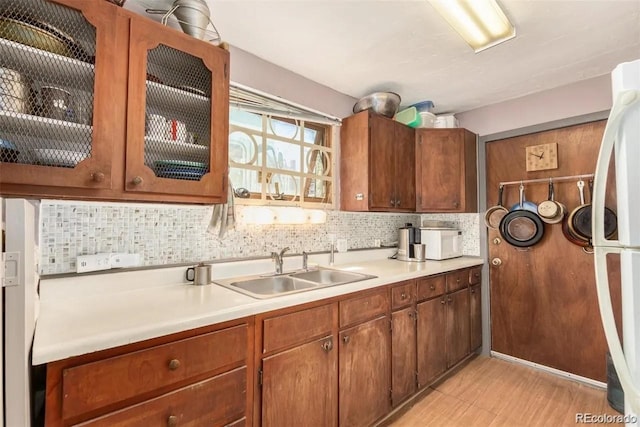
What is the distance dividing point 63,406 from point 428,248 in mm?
2542

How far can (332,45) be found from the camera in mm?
1896

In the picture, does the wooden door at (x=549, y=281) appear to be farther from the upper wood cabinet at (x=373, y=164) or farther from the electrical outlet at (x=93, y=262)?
the electrical outlet at (x=93, y=262)

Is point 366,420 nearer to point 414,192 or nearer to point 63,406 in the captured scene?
point 63,406

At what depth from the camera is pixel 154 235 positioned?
1611mm

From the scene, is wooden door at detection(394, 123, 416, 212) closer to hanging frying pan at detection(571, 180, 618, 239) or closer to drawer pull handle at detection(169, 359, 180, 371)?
hanging frying pan at detection(571, 180, 618, 239)

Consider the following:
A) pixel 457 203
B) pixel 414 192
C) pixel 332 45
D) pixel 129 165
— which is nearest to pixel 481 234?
pixel 457 203

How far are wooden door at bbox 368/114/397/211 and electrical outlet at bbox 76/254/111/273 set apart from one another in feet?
5.64

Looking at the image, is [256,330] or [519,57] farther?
[519,57]

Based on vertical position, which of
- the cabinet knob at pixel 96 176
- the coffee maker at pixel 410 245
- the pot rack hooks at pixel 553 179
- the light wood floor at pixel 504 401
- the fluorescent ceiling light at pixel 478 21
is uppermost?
the fluorescent ceiling light at pixel 478 21

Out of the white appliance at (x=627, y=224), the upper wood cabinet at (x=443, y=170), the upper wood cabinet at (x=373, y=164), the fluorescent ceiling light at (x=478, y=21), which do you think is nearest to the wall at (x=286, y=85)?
the upper wood cabinet at (x=373, y=164)

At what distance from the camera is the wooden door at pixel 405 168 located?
260 cm

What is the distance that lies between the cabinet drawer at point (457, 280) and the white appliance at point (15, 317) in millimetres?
2418

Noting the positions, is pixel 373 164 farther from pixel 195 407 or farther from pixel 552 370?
pixel 552 370

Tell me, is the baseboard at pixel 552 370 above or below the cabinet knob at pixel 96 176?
below
